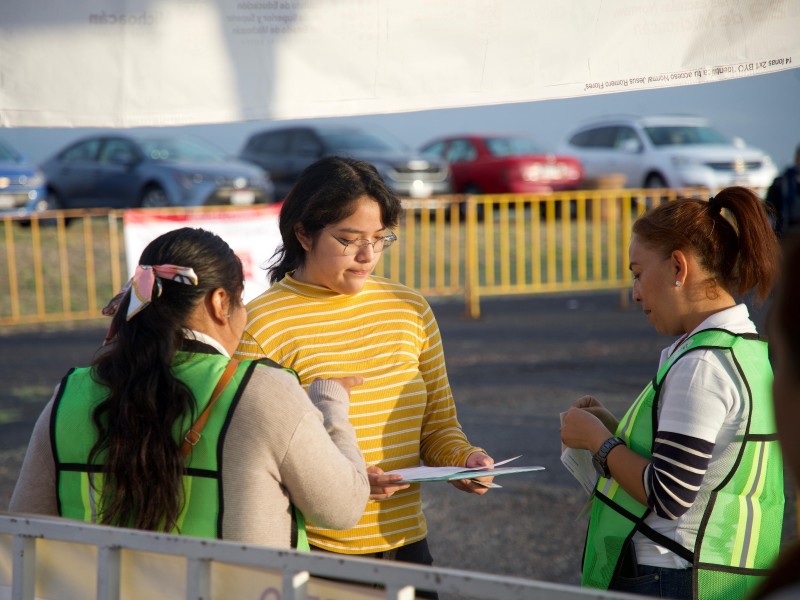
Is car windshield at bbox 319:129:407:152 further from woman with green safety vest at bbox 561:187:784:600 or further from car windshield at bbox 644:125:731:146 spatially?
woman with green safety vest at bbox 561:187:784:600

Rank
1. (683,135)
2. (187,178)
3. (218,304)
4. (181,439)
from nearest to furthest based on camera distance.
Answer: (181,439)
(218,304)
(187,178)
(683,135)

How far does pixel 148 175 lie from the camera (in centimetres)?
1599

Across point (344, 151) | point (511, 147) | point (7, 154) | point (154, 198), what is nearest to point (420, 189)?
point (344, 151)

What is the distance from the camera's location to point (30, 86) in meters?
2.45

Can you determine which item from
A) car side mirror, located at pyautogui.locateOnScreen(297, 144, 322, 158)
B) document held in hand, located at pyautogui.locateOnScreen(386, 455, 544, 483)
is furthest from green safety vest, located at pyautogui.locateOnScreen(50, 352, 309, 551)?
car side mirror, located at pyautogui.locateOnScreen(297, 144, 322, 158)

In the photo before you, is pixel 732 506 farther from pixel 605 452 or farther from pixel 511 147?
pixel 511 147

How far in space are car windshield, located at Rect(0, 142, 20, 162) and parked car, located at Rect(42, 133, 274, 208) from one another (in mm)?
874

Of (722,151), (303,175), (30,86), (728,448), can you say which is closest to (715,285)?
(728,448)

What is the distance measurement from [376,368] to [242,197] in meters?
13.6

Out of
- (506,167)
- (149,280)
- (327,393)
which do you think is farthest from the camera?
(506,167)

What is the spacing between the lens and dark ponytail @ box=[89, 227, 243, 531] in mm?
1913

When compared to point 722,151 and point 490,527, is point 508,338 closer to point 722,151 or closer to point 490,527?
point 490,527

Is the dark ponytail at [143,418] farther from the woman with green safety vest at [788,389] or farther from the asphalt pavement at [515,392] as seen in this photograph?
the asphalt pavement at [515,392]

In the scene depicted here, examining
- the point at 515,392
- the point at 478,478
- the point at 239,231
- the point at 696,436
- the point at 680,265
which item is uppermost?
the point at 680,265
